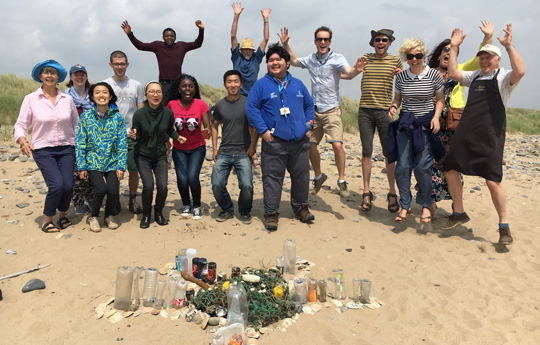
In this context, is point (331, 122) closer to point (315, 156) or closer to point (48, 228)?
point (315, 156)

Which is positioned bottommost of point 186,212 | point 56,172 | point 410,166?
point 186,212

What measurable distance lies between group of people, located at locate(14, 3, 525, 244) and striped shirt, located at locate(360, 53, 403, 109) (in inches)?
0.6

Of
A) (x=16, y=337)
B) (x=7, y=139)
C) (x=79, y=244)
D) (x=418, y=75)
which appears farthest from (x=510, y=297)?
(x=7, y=139)

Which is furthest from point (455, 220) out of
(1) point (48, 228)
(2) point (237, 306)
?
(1) point (48, 228)

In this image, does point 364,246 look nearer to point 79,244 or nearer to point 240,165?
point 240,165

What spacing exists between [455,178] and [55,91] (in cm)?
554

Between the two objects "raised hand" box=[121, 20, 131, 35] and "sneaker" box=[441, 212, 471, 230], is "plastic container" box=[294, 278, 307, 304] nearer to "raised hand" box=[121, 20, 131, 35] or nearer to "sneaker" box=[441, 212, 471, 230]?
"sneaker" box=[441, 212, 471, 230]

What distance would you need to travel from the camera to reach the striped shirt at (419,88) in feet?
16.9

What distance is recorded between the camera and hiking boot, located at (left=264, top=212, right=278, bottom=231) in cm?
556

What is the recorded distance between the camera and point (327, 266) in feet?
15.4

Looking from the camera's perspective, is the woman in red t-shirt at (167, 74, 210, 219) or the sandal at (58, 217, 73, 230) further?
the woman in red t-shirt at (167, 74, 210, 219)

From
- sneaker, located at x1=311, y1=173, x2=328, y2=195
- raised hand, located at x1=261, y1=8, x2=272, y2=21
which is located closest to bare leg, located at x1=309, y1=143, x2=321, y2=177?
sneaker, located at x1=311, y1=173, x2=328, y2=195

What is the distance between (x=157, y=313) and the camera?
12.0 feet

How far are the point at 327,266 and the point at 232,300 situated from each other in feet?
5.16
